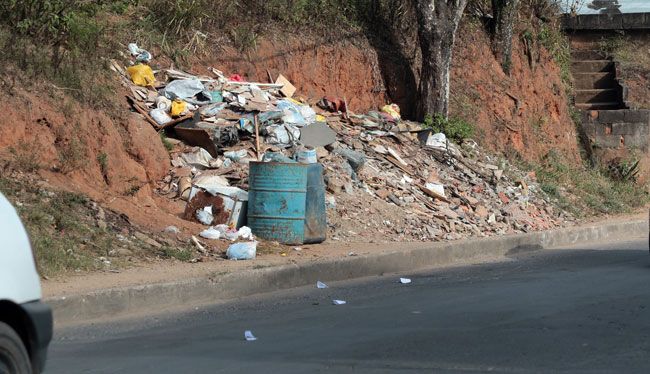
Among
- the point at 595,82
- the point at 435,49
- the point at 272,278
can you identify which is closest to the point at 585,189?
the point at 435,49

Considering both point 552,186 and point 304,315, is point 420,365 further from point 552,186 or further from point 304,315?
point 552,186

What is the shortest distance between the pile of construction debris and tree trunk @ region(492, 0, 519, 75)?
14.5 ft

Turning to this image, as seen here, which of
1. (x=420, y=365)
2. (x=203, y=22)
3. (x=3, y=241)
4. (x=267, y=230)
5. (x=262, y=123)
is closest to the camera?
(x=3, y=241)

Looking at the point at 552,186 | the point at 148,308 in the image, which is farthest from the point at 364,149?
the point at 148,308

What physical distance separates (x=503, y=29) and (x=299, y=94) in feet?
18.9

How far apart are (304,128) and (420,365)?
864 centimetres

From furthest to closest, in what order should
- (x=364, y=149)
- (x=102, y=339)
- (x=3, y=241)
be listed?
(x=364, y=149), (x=102, y=339), (x=3, y=241)

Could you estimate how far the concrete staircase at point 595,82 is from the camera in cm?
2341

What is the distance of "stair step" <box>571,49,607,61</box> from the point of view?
2450cm

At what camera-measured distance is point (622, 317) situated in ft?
28.3

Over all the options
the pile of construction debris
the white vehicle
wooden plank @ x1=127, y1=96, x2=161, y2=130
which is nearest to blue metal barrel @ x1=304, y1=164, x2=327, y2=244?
the pile of construction debris

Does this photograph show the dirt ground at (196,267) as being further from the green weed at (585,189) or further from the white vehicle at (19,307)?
the green weed at (585,189)

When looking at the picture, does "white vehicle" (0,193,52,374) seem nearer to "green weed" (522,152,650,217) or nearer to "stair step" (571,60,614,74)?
"green weed" (522,152,650,217)

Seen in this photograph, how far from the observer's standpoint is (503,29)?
70.7 ft
